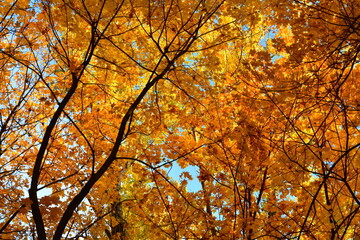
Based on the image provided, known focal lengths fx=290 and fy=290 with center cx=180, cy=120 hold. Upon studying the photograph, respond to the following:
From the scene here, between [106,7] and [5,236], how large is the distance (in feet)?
11.8

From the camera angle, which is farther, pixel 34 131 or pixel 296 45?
pixel 34 131

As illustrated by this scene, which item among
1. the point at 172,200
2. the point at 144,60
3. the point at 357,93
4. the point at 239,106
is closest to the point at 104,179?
the point at 172,200

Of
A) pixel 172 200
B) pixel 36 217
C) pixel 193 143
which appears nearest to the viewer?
pixel 36 217

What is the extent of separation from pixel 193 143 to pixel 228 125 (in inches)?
28.1

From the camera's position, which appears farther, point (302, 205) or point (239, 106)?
point (239, 106)

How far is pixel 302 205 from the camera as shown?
4297 mm

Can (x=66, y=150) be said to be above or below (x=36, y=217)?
above

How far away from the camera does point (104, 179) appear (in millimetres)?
5148

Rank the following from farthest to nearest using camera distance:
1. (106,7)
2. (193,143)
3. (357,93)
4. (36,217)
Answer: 1. (193,143)
2. (357,93)
3. (106,7)
4. (36,217)

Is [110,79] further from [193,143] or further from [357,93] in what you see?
[357,93]

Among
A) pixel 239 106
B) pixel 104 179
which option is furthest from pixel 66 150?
pixel 239 106

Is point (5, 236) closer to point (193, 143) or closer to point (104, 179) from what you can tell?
point (104, 179)

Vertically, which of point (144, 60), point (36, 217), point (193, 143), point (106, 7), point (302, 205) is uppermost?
point (144, 60)

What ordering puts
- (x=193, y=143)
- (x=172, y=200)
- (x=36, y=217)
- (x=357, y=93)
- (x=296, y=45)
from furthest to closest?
(x=172, y=200), (x=193, y=143), (x=357, y=93), (x=296, y=45), (x=36, y=217)
